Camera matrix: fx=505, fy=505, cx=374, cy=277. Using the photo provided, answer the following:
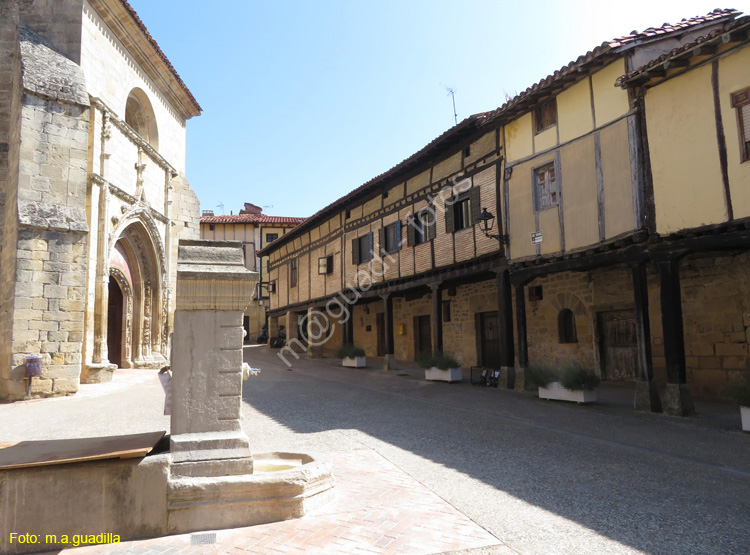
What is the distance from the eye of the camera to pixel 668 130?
8.27 meters

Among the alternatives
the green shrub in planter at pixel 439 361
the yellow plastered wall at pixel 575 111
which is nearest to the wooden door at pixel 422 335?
the green shrub in planter at pixel 439 361

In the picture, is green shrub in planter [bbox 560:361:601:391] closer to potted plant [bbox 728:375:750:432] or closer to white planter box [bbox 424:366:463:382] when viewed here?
potted plant [bbox 728:375:750:432]

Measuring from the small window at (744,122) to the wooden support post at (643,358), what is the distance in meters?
2.20

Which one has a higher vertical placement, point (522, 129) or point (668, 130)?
point (522, 129)

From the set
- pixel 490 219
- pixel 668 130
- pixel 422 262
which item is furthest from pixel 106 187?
pixel 668 130

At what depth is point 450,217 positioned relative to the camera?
1349 centimetres

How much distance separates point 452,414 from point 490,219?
5.40m

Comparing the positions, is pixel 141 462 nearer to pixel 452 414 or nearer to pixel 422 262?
pixel 452 414

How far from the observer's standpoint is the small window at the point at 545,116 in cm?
1058

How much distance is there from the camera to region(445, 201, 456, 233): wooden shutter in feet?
44.1

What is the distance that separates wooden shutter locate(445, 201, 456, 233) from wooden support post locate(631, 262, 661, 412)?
5369 mm

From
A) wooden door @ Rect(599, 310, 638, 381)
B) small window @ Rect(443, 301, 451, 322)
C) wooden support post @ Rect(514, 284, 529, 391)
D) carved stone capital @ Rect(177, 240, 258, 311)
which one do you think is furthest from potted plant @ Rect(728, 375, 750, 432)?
small window @ Rect(443, 301, 451, 322)

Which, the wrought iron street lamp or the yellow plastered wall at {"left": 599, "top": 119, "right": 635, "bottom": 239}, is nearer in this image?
the yellow plastered wall at {"left": 599, "top": 119, "right": 635, "bottom": 239}

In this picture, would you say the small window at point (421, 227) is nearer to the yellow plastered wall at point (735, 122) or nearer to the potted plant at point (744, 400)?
the yellow plastered wall at point (735, 122)
